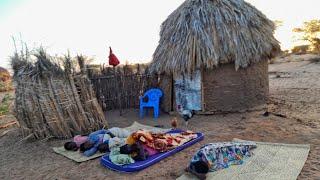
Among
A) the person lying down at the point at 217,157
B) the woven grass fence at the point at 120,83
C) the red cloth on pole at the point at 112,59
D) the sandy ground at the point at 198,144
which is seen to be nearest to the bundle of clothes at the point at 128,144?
the sandy ground at the point at 198,144

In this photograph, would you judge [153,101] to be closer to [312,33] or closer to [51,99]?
[51,99]

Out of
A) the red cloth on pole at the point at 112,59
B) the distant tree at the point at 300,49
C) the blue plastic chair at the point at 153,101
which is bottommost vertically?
the blue plastic chair at the point at 153,101

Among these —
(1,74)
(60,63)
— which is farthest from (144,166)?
(1,74)

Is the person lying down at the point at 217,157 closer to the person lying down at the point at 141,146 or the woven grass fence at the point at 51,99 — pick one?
the person lying down at the point at 141,146

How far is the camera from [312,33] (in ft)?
84.8

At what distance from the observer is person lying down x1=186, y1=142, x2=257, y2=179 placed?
171 inches

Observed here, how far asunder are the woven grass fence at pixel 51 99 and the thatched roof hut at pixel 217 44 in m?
2.50

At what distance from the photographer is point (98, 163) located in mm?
5438

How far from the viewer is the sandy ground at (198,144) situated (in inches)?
193

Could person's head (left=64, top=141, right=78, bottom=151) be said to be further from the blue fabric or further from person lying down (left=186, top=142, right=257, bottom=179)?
person lying down (left=186, top=142, right=257, bottom=179)

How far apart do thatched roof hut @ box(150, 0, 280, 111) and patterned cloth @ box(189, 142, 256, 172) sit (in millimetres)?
3351

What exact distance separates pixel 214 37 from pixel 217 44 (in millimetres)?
208

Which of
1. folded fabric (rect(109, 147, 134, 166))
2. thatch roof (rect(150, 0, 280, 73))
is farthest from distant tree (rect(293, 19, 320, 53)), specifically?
folded fabric (rect(109, 147, 134, 166))

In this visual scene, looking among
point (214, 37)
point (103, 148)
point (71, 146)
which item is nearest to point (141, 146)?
point (103, 148)
